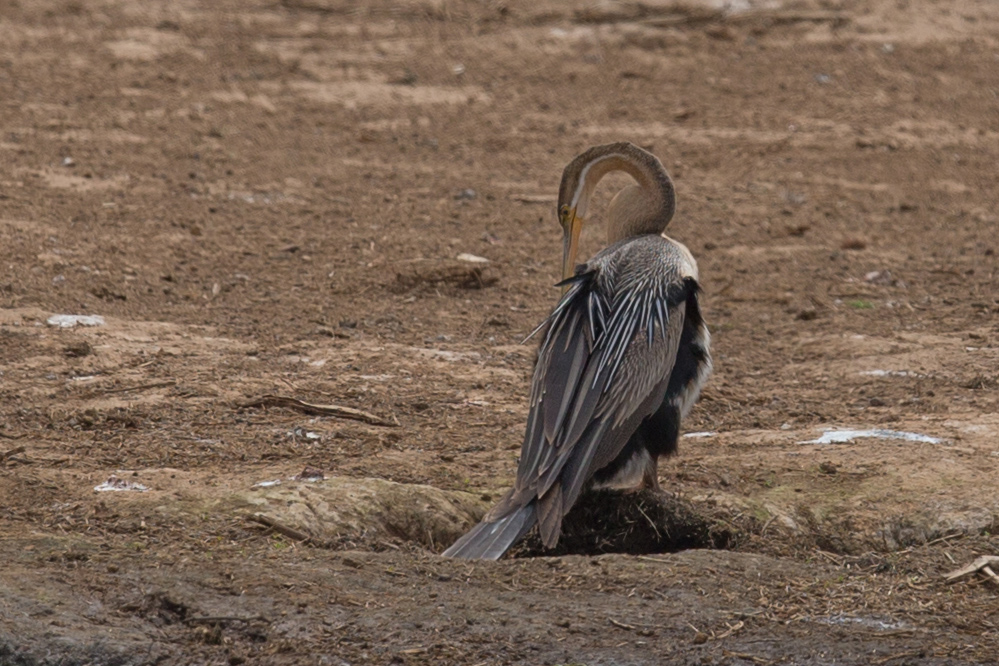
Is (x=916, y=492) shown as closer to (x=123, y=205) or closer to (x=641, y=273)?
(x=641, y=273)

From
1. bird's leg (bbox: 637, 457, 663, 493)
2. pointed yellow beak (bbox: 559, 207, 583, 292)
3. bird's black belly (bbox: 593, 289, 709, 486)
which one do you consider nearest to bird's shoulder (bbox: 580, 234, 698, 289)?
bird's black belly (bbox: 593, 289, 709, 486)

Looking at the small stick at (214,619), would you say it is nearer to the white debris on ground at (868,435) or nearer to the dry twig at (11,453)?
the dry twig at (11,453)

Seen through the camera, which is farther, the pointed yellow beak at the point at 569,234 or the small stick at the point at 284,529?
the pointed yellow beak at the point at 569,234

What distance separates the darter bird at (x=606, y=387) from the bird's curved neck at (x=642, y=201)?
1.73ft

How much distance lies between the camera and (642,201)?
6645 mm

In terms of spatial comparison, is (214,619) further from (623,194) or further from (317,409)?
(623,194)

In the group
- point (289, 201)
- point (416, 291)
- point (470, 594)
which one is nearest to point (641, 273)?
point (470, 594)

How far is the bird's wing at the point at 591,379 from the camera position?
5016 millimetres

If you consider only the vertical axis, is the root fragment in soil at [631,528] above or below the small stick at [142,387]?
below

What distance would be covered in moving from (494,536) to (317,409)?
1.57 m

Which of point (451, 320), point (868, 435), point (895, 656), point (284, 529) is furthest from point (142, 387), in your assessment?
point (895, 656)

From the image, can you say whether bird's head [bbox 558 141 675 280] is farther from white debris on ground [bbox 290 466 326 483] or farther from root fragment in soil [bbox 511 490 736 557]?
white debris on ground [bbox 290 466 326 483]

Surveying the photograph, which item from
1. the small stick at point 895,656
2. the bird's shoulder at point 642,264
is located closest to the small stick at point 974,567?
the small stick at point 895,656

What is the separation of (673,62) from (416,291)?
5.77 metres
